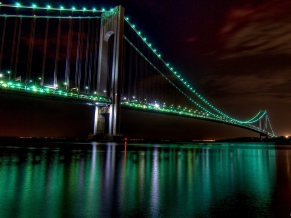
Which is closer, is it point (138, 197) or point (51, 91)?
point (138, 197)

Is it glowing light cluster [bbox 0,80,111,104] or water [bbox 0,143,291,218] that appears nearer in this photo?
water [bbox 0,143,291,218]

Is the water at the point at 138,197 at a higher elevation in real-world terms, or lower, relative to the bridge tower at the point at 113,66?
lower

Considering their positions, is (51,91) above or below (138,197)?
above

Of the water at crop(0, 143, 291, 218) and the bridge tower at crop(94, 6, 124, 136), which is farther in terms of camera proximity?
the bridge tower at crop(94, 6, 124, 136)

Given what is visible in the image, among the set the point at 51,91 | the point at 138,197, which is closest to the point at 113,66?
the point at 51,91

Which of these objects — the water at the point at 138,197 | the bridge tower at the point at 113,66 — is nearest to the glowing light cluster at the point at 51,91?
the bridge tower at the point at 113,66

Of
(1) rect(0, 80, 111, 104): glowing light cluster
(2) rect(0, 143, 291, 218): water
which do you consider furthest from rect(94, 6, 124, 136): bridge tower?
(2) rect(0, 143, 291, 218): water

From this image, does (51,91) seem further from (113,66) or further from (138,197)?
(138,197)

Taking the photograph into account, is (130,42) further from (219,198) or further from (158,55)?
(219,198)

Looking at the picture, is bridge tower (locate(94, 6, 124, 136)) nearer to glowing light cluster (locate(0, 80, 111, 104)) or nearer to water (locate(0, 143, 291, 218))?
glowing light cluster (locate(0, 80, 111, 104))

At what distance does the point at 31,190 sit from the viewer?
15.8 ft

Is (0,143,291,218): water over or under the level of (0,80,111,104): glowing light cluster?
under

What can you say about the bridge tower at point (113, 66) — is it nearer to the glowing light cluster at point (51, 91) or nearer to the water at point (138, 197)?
the glowing light cluster at point (51, 91)

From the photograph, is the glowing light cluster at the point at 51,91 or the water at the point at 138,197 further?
the glowing light cluster at the point at 51,91
